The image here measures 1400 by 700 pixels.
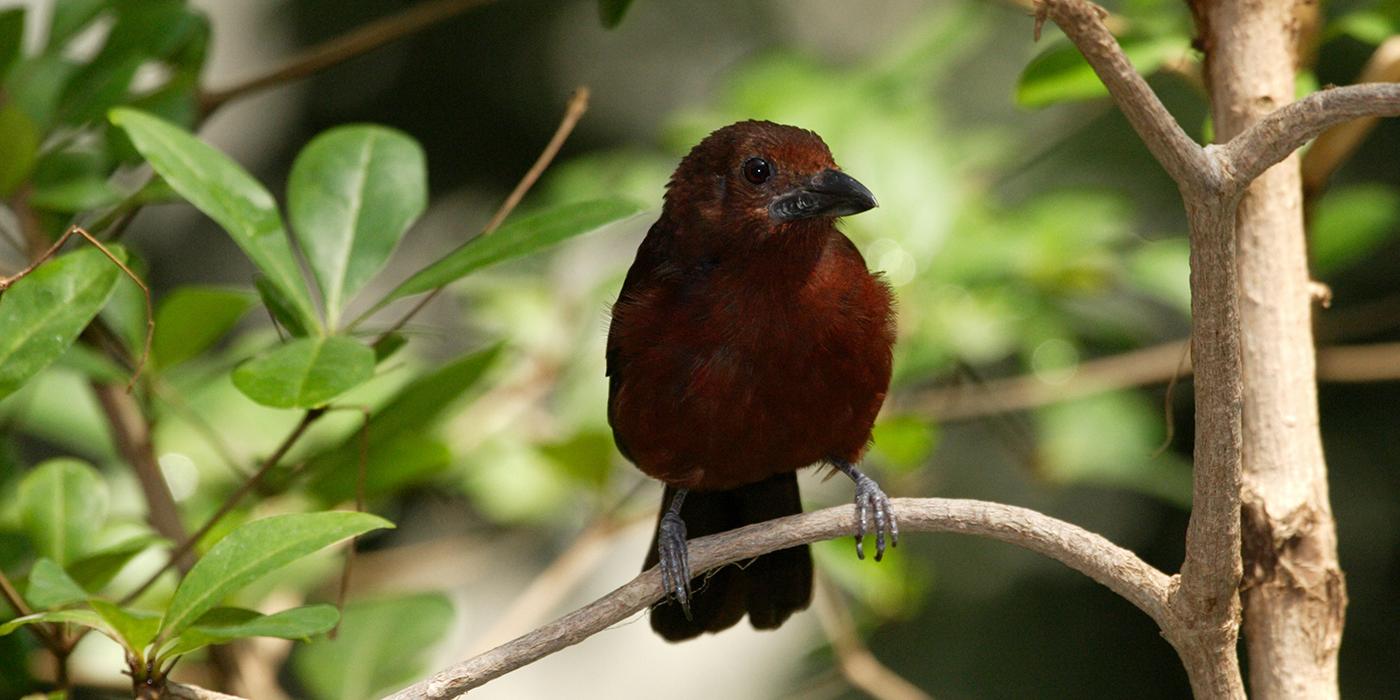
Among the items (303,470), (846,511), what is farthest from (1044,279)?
(303,470)

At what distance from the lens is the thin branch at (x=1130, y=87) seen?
1.31m

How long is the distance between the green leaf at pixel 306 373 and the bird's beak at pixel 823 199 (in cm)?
80

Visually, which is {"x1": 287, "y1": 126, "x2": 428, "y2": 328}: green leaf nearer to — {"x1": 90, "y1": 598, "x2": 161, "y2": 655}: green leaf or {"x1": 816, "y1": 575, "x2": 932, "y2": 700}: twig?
{"x1": 90, "y1": 598, "x2": 161, "y2": 655}: green leaf

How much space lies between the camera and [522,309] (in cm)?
321

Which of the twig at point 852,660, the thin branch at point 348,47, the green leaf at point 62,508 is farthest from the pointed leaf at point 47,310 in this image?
the twig at point 852,660

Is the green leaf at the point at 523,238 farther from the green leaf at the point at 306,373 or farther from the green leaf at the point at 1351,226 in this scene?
the green leaf at the point at 1351,226

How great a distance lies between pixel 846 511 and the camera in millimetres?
1692

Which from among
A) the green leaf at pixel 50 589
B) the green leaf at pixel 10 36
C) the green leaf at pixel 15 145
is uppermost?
the green leaf at pixel 10 36

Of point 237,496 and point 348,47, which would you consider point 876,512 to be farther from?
point 348,47

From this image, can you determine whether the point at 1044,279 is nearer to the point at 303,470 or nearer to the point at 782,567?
the point at 782,567

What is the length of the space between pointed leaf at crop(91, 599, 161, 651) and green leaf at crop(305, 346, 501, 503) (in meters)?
0.54

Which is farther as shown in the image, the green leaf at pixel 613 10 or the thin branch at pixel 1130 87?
the green leaf at pixel 613 10

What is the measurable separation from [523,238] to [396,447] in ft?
1.61

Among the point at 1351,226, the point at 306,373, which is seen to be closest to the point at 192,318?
the point at 306,373
